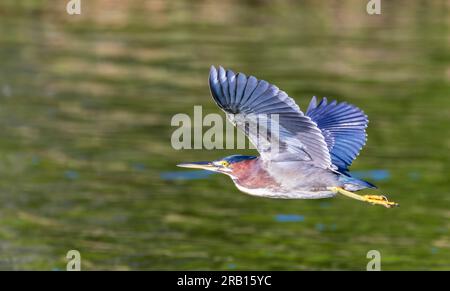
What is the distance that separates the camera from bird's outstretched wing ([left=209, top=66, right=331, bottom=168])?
6.20 m

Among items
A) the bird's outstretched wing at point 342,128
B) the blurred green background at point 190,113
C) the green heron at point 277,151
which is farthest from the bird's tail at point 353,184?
the blurred green background at point 190,113

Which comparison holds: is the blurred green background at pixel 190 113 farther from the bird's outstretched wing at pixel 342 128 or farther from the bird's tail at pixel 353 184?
the bird's tail at pixel 353 184

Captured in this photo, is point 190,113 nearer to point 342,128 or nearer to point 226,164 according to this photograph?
point 342,128

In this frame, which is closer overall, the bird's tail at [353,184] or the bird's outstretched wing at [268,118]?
the bird's outstretched wing at [268,118]

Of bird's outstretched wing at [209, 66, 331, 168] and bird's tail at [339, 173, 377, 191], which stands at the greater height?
bird's outstretched wing at [209, 66, 331, 168]

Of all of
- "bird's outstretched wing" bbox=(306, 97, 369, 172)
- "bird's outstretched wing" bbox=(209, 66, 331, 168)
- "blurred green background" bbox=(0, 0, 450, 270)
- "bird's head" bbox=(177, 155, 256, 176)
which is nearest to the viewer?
"bird's outstretched wing" bbox=(209, 66, 331, 168)

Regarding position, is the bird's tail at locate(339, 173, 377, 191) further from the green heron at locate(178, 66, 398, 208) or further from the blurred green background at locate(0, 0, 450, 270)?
the blurred green background at locate(0, 0, 450, 270)

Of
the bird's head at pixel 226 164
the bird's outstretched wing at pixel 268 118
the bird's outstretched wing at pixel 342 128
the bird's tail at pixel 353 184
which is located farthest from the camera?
the bird's outstretched wing at pixel 342 128

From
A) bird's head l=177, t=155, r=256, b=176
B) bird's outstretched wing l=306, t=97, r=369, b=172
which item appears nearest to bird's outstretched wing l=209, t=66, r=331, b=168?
bird's head l=177, t=155, r=256, b=176

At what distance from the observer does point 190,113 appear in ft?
84.4

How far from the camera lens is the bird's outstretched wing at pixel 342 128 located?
727 centimetres

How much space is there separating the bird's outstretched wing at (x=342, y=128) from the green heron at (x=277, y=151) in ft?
1.37

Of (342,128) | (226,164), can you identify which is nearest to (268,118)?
(226,164)

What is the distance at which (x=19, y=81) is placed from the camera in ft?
96.5
